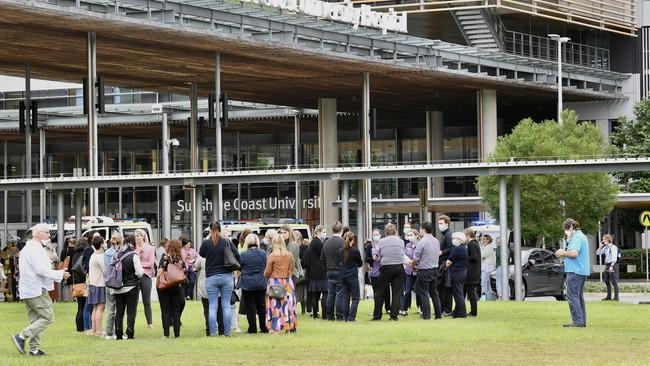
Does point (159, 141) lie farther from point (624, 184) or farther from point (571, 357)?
point (571, 357)

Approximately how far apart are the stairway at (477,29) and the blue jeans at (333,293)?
1404 inches

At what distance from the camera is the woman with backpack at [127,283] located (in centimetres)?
2234

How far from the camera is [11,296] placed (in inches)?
1437

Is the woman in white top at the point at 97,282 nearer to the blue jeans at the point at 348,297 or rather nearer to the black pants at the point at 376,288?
the blue jeans at the point at 348,297

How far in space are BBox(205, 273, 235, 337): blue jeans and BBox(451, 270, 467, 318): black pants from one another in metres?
5.44

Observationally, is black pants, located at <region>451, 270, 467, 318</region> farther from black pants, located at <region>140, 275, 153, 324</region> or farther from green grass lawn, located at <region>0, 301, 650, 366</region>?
black pants, located at <region>140, 275, 153, 324</region>

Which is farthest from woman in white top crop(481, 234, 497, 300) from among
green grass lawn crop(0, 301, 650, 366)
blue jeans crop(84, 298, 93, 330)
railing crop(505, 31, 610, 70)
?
railing crop(505, 31, 610, 70)

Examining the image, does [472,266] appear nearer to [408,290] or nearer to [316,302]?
[408,290]

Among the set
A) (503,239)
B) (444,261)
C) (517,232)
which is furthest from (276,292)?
(517,232)

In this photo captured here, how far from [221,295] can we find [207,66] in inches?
1208

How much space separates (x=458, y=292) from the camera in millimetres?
26641

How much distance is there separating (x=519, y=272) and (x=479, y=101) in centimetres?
2993

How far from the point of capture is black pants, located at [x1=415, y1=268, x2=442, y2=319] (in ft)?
86.9

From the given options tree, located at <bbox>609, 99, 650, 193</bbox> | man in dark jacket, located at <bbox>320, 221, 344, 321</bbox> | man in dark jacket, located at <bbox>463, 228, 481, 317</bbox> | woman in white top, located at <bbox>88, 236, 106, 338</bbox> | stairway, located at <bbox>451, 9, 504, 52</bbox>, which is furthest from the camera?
stairway, located at <bbox>451, 9, 504, 52</bbox>
